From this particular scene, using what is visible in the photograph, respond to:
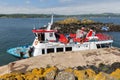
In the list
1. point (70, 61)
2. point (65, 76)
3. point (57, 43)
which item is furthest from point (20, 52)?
point (65, 76)

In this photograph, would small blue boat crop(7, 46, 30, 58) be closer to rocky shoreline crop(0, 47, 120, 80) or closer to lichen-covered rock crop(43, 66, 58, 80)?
rocky shoreline crop(0, 47, 120, 80)

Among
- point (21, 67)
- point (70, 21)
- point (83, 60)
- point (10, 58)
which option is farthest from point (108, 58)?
point (70, 21)

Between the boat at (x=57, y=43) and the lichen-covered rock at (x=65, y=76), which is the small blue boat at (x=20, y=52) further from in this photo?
the lichen-covered rock at (x=65, y=76)

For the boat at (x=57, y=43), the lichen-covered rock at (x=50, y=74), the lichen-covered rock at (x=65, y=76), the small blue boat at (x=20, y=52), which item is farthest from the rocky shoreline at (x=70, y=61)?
the small blue boat at (x=20, y=52)

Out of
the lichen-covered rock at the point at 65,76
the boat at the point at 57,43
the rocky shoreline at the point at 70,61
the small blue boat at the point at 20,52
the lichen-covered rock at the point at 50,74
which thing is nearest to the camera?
the lichen-covered rock at the point at 65,76

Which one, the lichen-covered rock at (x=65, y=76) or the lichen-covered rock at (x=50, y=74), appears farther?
the lichen-covered rock at (x=50, y=74)

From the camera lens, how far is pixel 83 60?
19922mm

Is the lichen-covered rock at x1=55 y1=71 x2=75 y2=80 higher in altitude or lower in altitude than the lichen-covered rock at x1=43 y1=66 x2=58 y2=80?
higher

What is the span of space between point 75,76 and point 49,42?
15696 mm

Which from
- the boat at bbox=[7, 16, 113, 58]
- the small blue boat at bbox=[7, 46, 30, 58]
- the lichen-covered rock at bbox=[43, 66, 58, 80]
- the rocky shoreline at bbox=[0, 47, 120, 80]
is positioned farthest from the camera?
the small blue boat at bbox=[7, 46, 30, 58]

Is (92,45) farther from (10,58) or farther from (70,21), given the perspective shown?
(70,21)

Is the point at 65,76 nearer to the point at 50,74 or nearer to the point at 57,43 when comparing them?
the point at 50,74

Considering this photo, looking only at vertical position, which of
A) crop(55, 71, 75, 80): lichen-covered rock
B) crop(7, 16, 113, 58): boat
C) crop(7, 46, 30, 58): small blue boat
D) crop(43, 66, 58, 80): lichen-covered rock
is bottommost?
crop(7, 46, 30, 58): small blue boat

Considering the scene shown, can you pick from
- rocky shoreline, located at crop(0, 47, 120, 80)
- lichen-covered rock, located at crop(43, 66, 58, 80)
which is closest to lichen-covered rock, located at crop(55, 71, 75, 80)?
lichen-covered rock, located at crop(43, 66, 58, 80)
